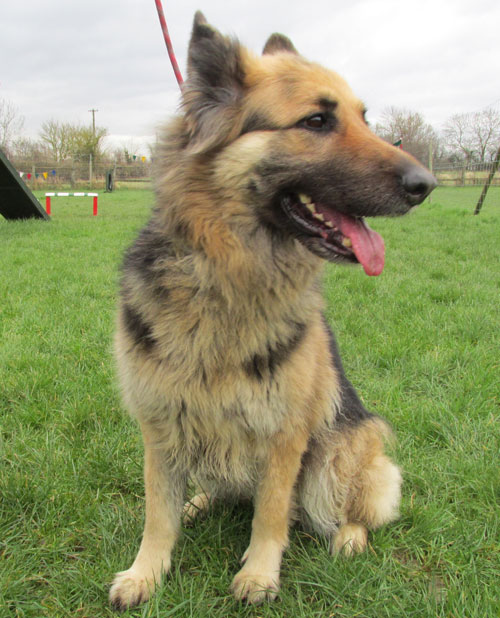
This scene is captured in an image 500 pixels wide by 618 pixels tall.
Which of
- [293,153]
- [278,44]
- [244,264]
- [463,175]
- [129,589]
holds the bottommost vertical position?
[129,589]

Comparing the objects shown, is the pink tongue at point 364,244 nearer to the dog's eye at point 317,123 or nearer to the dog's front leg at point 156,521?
the dog's eye at point 317,123

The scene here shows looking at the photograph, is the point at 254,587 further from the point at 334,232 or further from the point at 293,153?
the point at 293,153

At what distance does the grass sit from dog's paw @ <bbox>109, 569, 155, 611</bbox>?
0.05 m

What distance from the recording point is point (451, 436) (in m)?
2.68

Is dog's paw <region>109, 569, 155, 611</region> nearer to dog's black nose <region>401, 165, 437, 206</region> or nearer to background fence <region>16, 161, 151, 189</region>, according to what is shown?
dog's black nose <region>401, 165, 437, 206</region>

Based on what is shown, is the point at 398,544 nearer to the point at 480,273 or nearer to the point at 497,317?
the point at 497,317

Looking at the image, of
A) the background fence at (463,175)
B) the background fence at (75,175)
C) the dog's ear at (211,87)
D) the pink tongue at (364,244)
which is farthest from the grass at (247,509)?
the background fence at (75,175)

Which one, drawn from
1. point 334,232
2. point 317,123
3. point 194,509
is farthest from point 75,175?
point 334,232

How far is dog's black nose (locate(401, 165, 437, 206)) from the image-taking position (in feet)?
5.39

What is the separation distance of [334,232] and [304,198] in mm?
164

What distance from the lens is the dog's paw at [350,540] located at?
6.48ft

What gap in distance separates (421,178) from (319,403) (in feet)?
3.09

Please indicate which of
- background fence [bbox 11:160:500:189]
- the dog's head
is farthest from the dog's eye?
background fence [bbox 11:160:500:189]

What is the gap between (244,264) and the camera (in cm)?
173
